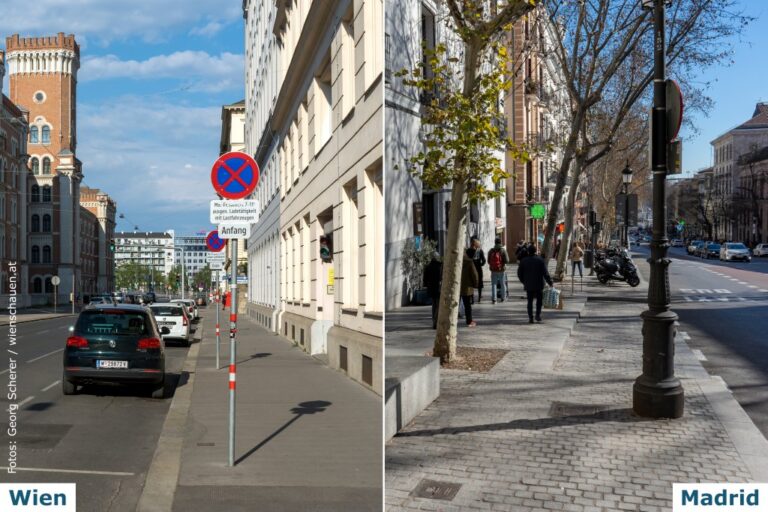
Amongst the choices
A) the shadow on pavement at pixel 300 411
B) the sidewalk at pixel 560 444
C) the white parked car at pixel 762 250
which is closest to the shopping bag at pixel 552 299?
the sidewalk at pixel 560 444

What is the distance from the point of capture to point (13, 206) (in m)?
5.80

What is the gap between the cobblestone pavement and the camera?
5.79m

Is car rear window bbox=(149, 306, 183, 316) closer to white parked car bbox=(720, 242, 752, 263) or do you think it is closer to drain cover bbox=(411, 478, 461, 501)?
drain cover bbox=(411, 478, 461, 501)

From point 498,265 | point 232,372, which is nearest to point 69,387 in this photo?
point 232,372

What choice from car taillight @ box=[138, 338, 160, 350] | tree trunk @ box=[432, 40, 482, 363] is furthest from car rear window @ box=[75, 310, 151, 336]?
tree trunk @ box=[432, 40, 482, 363]

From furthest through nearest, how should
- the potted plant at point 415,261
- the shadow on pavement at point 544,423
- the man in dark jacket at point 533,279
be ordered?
the potted plant at point 415,261 → the man in dark jacket at point 533,279 → the shadow on pavement at point 544,423

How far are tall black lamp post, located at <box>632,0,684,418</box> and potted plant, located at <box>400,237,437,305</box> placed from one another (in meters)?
11.5

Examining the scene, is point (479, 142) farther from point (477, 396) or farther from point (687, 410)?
point (687, 410)

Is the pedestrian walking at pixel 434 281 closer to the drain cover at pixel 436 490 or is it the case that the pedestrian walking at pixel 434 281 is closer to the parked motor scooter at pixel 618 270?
the drain cover at pixel 436 490

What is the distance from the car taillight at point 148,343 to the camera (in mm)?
11547

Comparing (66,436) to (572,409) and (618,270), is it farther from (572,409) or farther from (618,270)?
(618,270)

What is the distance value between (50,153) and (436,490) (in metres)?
3.50

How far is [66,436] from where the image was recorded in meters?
5.58

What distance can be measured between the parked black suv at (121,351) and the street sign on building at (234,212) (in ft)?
6.71
